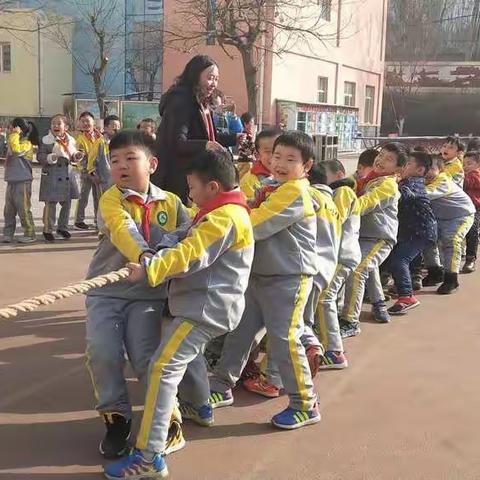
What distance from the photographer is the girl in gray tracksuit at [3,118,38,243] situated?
7.75 meters

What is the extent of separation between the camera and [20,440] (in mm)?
3072

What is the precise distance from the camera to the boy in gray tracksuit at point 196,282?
2625 millimetres

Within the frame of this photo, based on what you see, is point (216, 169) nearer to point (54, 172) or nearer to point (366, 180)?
point (366, 180)

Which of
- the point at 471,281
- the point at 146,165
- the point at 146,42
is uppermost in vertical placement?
the point at 146,42

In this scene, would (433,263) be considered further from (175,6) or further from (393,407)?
(175,6)

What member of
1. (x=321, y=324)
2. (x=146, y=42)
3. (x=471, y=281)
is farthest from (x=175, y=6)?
(x=321, y=324)

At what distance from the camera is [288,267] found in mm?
3225

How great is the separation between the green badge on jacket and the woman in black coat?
41.4 inches

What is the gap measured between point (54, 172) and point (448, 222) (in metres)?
4.41

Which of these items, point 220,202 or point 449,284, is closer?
point 220,202

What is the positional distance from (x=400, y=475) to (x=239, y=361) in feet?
3.32

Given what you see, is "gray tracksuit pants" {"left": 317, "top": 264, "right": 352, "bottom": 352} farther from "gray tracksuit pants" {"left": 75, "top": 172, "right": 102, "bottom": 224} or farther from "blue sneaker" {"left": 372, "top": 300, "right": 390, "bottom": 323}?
"gray tracksuit pants" {"left": 75, "top": 172, "right": 102, "bottom": 224}

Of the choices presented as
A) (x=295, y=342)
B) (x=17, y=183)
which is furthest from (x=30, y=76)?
(x=295, y=342)

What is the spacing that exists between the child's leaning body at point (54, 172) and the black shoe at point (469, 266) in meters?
4.49
